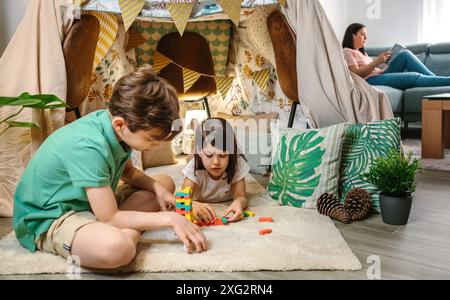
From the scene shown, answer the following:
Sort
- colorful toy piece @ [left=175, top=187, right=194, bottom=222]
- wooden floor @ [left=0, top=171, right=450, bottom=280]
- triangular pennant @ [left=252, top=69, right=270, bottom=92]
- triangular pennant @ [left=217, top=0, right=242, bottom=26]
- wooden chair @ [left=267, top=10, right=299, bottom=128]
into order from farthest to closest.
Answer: triangular pennant @ [left=252, top=69, right=270, bottom=92], wooden chair @ [left=267, top=10, right=299, bottom=128], triangular pennant @ [left=217, top=0, right=242, bottom=26], colorful toy piece @ [left=175, top=187, right=194, bottom=222], wooden floor @ [left=0, top=171, right=450, bottom=280]

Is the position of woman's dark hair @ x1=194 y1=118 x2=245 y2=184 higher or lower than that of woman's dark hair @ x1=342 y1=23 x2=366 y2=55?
lower

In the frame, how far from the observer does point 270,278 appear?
113cm

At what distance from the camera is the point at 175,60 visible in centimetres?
265

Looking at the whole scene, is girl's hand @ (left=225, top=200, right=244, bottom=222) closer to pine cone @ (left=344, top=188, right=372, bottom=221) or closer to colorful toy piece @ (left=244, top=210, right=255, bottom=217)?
colorful toy piece @ (left=244, top=210, right=255, bottom=217)

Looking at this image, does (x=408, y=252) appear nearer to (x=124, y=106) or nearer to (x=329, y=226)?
(x=329, y=226)

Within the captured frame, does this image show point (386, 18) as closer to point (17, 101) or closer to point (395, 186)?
point (395, 186)

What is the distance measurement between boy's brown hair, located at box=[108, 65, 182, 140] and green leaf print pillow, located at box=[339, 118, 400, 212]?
842 mm

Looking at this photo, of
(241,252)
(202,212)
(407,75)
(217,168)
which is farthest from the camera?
(407,75)

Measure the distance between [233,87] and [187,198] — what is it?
1441 mm

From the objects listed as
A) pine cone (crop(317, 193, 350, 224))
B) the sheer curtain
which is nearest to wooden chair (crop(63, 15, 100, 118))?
pine cone (crop(317, 193, 350, 224))

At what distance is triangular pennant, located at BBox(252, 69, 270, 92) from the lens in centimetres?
249

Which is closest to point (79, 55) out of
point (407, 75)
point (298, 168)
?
point (298, 168)

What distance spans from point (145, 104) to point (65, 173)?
0.30m

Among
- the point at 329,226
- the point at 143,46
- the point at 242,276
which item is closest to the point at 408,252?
the point at 329,226
